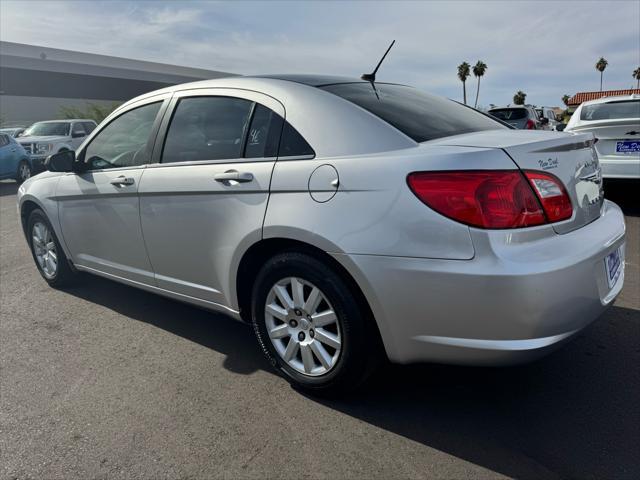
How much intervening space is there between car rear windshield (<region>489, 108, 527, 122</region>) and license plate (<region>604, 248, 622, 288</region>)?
36.1 feet

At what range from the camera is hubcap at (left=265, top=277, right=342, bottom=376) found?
2.64 metres

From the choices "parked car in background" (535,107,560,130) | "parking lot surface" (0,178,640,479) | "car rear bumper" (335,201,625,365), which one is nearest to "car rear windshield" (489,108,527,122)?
"parked car in background" (535,107,560,130)

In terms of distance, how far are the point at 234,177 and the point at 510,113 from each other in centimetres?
1187

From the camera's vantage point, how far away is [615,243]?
260 centimetres

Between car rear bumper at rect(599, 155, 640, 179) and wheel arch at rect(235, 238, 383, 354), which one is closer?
wheel arch at rect(235, 238, 383, 354)

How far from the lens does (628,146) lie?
22.0ft

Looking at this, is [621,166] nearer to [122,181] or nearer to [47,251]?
[122,181]

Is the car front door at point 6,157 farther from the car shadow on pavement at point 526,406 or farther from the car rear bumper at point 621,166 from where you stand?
the car rear bumper at point 621,166

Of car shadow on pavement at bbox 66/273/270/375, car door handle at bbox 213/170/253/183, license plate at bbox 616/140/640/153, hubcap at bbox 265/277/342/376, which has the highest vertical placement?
car door handle at bbox 213/170/253/183

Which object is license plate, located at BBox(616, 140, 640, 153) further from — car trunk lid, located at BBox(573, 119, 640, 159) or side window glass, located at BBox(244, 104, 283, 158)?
side window glass, located at BBox(244, 104, 283, 158)

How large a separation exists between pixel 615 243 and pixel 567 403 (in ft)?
2.72

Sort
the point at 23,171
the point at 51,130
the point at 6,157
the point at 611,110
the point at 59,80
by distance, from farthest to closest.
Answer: the point at 59,80 < the point at 51,130 < the point at 23,171 < the point at 6,157 < the point at 611,110

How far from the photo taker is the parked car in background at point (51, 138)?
1590 centimetres

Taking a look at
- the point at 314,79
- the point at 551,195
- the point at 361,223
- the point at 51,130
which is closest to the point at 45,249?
the point at 314,79
